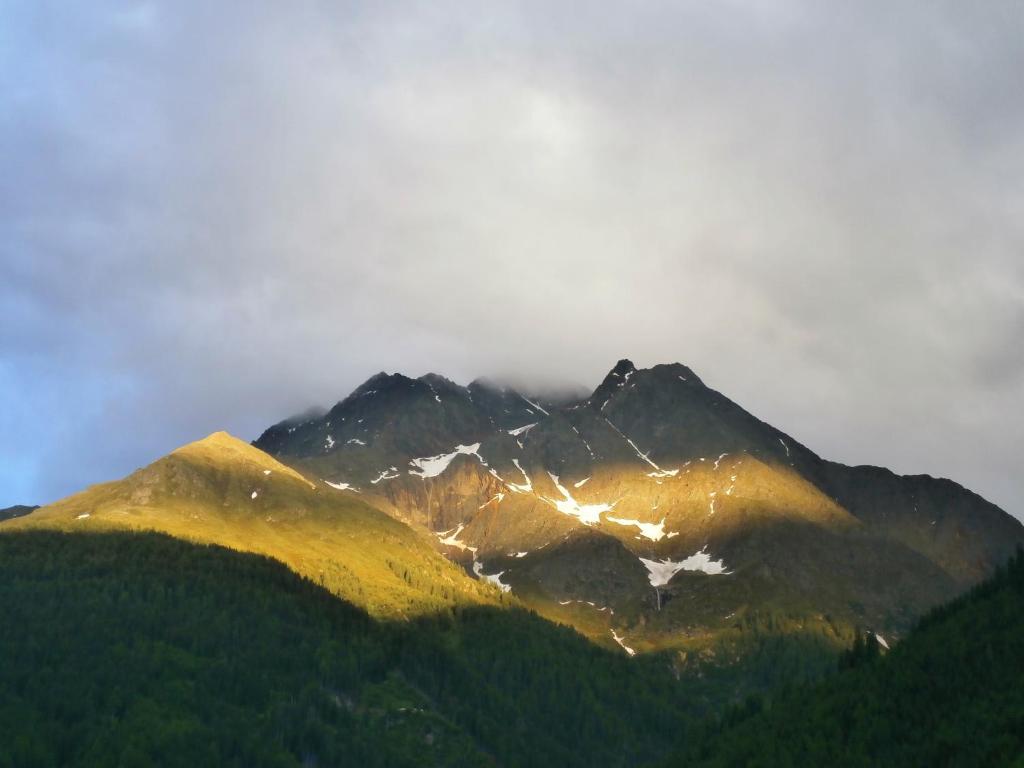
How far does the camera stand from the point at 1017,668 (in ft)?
652

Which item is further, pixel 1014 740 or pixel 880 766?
pixel 880 766

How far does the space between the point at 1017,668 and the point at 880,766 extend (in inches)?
1232

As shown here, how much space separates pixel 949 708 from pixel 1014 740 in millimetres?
26392

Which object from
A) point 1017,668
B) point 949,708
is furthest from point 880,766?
point 1017,668

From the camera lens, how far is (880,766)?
7677 inches

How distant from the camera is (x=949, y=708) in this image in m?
200

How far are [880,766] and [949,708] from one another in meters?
17.4

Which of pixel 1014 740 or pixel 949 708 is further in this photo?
pixel 949 708

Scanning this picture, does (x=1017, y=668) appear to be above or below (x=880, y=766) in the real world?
above

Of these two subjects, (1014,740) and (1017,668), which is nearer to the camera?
(1014,740)

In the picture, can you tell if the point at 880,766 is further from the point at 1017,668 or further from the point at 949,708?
the point at 1017,668

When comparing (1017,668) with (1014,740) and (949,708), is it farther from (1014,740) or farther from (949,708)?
(1014,740)
